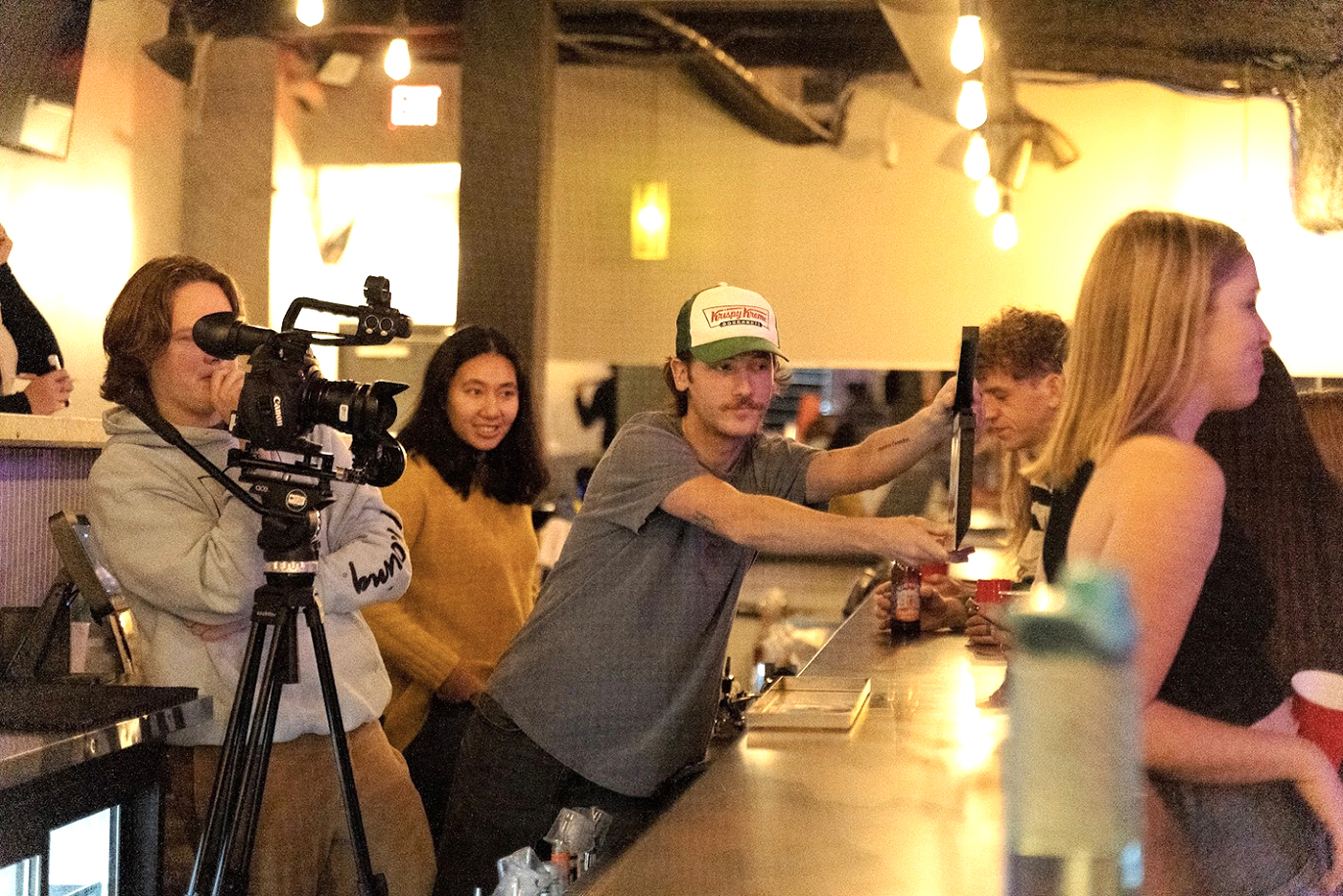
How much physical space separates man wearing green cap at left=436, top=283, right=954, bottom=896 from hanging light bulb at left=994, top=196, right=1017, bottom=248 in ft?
0.51

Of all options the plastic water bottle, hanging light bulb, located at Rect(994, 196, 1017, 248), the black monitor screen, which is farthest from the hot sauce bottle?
the plastic water bottle

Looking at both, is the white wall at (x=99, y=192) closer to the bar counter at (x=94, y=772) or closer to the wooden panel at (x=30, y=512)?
the wooden panel at (x=30, y=512)

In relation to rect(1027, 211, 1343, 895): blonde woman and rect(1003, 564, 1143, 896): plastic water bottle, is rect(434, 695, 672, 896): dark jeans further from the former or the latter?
rect(1003, 564, 1143, 896): plastic water bottle

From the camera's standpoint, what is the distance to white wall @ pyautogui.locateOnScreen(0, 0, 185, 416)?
1707 mm

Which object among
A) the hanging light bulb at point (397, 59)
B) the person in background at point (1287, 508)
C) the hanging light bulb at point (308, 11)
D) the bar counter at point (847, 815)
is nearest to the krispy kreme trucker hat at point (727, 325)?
the bar counter at point (847, 815)

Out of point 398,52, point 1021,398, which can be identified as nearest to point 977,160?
point 1021,398

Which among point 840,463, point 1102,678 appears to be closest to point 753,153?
point 840,463

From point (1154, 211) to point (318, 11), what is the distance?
6.62 feet

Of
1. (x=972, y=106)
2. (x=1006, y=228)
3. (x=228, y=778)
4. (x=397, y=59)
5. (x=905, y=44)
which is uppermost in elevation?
(x=397, y=59)

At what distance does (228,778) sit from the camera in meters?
1.24

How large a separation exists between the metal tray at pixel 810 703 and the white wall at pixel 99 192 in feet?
3.38

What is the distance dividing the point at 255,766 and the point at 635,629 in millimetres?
373

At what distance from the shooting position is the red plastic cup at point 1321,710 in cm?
61

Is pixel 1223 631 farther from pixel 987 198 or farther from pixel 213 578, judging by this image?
pixel 213 578
